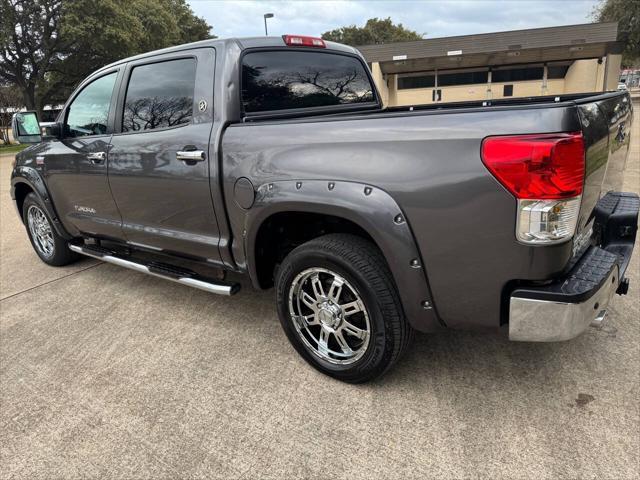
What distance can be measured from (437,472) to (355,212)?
1.17m

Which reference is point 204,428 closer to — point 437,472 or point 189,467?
point 189,467

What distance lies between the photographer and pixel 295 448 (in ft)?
7.15

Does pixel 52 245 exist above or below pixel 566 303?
below

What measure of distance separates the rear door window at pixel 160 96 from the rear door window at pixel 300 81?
1.26ft

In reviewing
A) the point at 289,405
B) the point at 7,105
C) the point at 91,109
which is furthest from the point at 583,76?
the point at 7,105

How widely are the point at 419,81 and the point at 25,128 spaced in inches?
1328

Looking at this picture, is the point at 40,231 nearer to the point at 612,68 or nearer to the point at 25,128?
the point at 25,128

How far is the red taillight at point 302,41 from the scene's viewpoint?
10.7 ft

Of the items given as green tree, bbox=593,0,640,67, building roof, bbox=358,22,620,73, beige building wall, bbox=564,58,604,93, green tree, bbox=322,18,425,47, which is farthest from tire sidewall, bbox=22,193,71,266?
green tree, bbox=322,18,425,47

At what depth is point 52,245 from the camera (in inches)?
187

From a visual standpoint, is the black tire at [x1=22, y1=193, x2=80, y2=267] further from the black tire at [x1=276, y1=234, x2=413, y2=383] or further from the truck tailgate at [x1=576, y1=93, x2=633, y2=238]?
the truck tailgate at [x1=576, y1=93, x2=633, y2=238]

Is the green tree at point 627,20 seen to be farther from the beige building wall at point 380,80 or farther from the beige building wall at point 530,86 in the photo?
the beige building wall at point 380,80

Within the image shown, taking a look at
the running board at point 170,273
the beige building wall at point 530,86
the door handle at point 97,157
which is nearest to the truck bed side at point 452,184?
the running board at point 170,273

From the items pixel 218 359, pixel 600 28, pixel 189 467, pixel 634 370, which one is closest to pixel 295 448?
pixel 189 467
